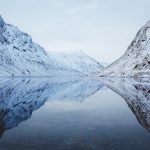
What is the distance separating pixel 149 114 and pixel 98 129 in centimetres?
612

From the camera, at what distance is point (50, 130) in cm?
2034

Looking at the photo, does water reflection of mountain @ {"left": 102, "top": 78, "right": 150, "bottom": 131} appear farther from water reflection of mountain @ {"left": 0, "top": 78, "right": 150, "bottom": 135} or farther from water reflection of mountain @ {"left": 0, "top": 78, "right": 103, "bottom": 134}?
water reflection of mountain @ {"left": 0, "top": 78, "right": 103, "bottom": 134}

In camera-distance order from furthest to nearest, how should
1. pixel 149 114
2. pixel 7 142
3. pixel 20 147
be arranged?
1. pixel 149 114
2. pixel 7 142
3. pixel 20 147

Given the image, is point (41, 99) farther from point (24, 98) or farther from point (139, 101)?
point (139, 101)

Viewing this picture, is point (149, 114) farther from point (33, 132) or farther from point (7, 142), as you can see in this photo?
point (7, 142)

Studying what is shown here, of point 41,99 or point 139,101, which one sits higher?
point 41,99

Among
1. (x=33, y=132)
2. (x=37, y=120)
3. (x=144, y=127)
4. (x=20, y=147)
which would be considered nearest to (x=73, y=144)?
(x=20, y=147)

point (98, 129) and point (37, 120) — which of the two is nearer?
point (98, 129)

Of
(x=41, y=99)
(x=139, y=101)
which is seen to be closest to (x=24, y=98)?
(x=41, y=99)

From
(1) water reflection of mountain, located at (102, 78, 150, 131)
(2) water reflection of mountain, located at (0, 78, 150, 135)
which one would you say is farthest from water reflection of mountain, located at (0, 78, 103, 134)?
(1) water reflection of mountain, located at (102, 78, 150, 131)

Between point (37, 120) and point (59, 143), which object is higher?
point (37, 120)

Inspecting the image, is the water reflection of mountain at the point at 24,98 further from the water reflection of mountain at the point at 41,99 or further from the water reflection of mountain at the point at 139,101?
the water reflection of mountain at the point at 139,101

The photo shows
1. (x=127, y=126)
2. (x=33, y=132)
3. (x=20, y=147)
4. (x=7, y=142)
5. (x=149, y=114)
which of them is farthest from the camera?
(x=149, y=114)

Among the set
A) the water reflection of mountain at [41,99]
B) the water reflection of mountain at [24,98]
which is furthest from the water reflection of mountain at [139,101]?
the water reflection of mountain at [24,98]
